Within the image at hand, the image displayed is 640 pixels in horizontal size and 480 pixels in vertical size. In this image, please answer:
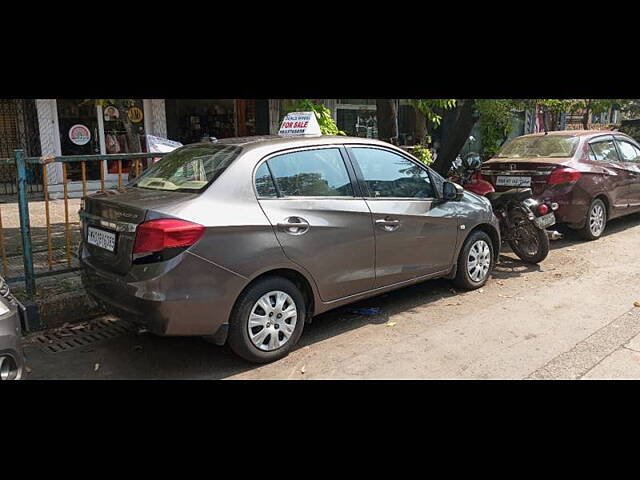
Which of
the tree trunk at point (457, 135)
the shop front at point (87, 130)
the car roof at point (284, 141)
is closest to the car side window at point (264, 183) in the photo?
the car roof at point (284, 141)

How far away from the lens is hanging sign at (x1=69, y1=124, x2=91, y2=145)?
35.4 ft

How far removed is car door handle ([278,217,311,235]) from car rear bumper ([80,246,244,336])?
53cm

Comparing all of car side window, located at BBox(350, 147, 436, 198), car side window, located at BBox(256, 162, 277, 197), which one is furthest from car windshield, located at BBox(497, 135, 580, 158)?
car side window, located at BBox(256, 162, 277, 197)

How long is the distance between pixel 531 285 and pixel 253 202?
11.6ft

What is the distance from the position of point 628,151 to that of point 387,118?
12.7ft

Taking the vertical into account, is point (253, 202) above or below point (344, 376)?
above

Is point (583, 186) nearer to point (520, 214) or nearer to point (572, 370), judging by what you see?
point (520, 214)

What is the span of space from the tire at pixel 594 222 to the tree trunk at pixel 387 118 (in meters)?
3.20

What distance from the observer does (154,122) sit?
11.6 metres

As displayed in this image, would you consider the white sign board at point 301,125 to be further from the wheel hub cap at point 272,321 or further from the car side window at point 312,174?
the wheel hub cap at point 272,321

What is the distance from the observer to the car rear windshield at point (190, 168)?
153 inches

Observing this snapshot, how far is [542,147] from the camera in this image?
7801 mm

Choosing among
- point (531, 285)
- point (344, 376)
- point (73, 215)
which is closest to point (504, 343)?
point (344, 376)

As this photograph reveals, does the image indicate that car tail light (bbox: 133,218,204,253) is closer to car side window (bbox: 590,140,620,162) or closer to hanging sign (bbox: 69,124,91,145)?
car side window (bbox: 590,140,620,162)
